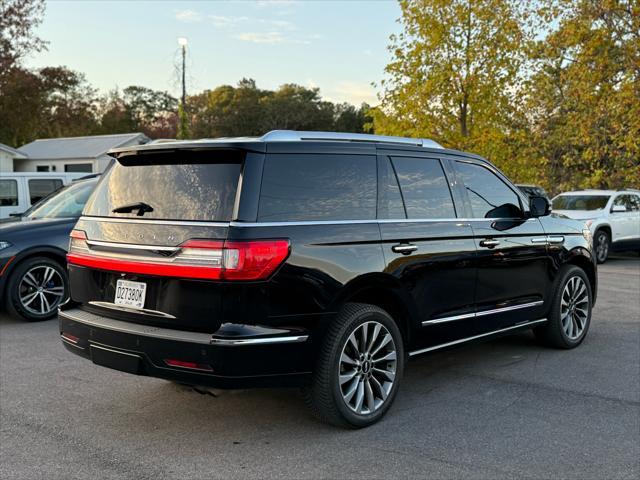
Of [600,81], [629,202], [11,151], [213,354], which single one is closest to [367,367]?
[213,354]

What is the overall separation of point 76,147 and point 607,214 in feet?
114

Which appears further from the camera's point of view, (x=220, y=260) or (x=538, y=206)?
(x=538, y=206)

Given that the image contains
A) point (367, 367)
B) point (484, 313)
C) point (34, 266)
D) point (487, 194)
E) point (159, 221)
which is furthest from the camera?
point (34, 266)

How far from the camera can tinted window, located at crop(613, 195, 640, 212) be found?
1595 centimetres

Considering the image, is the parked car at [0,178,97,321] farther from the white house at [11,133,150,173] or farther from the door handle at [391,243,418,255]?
the white house at [11,133,150,173]

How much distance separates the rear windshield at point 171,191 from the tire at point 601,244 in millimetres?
13123

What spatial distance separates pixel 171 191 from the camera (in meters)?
4.17

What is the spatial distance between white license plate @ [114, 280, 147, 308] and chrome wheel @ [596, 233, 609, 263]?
13.4m

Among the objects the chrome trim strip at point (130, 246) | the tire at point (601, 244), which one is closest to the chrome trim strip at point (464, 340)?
the chrome trim strip at point (130, 246)

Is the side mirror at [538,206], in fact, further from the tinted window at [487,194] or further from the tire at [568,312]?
the tire at [568,312]

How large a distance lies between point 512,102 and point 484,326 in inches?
751

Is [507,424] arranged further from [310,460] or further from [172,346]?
[172,346]

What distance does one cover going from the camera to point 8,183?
12.3 metres

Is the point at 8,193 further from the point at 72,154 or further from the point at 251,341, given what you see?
the point at 72,154
